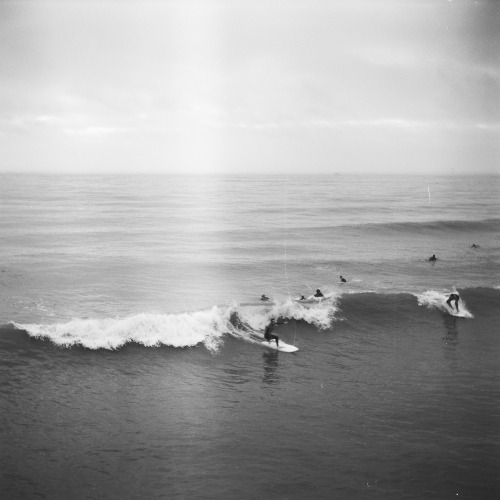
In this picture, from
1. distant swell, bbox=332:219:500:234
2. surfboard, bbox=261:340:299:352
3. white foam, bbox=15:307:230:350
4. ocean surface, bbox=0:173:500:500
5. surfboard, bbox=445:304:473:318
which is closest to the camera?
ocean surface, bbox=0:173:500:500

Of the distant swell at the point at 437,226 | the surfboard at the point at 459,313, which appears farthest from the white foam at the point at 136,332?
the distant swell at the point at 437,226

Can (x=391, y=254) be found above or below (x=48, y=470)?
above

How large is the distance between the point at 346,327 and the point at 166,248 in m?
22.3

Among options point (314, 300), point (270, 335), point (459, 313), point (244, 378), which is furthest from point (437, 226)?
point (244, 378)

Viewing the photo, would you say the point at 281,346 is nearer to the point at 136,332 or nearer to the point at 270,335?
the point at 270,335

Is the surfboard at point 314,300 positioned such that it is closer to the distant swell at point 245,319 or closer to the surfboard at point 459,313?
the distant swell at point 245,319

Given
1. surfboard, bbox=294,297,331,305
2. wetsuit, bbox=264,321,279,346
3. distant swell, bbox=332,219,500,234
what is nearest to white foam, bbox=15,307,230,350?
wetsuit, bbox=264,321,279,346

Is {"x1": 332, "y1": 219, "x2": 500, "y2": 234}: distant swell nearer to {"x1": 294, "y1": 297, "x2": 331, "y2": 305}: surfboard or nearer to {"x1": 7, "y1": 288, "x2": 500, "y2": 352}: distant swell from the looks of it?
{"x1": 7, "y1": 288, "x2": 500, "y2": 352}: distant swell

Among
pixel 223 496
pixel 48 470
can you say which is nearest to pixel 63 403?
pixel 48 470

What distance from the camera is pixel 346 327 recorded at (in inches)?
808

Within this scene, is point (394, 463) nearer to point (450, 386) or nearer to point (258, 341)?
point (450, 386)

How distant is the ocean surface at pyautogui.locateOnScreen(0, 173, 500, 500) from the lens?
400 inches

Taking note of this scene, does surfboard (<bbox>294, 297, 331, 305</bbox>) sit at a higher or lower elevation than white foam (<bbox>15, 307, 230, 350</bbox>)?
higher

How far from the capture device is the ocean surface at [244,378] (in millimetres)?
10172
